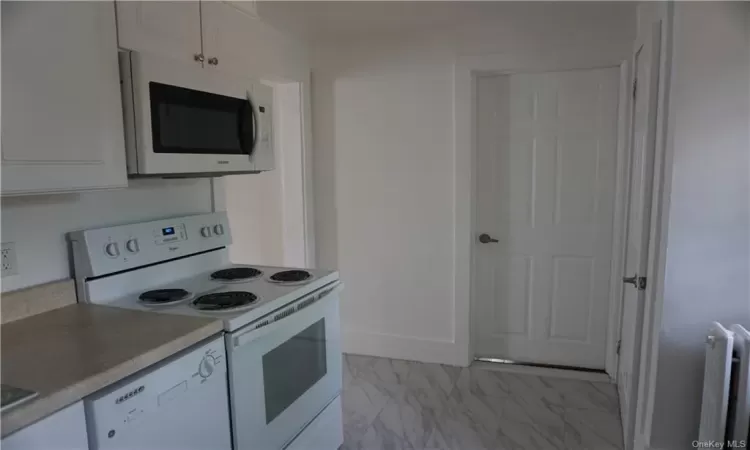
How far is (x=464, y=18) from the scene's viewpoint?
2.80 metres

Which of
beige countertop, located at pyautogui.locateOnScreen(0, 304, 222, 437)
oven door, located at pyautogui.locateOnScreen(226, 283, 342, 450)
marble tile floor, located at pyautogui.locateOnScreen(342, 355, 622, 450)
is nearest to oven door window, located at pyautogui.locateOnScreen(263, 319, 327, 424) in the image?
oven door, located at pyautogui.locateOnScreen(226, 283, 342, 450)

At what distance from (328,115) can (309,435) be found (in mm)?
2053

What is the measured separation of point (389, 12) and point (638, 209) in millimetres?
1629

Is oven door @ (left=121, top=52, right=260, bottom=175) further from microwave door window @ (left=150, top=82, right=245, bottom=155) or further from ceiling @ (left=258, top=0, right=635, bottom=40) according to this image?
ceiling @ (left=258, top=0, right=635, bottom=40)

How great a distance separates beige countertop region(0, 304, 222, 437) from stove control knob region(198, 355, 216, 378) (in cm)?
7

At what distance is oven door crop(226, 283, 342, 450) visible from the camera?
1.61 meters

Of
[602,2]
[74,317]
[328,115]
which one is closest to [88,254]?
[74,317]

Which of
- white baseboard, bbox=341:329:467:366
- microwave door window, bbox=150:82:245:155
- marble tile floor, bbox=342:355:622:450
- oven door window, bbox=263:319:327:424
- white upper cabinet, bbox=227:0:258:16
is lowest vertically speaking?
marble tile floor, bbox=342:355:622:450

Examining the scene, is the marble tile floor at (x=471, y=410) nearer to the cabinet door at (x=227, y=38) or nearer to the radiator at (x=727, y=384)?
the radiator at (x=727, y=384)

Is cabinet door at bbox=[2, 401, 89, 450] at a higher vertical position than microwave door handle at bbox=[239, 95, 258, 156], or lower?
lower

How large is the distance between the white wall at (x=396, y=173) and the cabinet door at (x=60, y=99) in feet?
5.96

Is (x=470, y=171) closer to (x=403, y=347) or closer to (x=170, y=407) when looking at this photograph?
(x=403, y=347)

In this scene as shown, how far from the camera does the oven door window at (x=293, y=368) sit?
1773mm

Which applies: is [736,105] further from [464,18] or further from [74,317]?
[74,317]
